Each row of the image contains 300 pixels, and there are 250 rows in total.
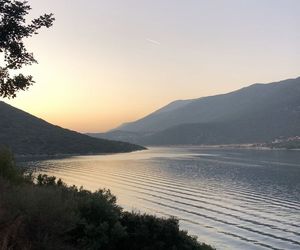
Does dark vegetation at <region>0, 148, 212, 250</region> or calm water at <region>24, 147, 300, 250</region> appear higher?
dark vegetation at <region>0, 148, 212, 250</region>

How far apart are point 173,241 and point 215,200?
48.9m

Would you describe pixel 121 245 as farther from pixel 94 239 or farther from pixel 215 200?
pixel 215 200

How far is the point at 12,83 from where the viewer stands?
75.8 feet

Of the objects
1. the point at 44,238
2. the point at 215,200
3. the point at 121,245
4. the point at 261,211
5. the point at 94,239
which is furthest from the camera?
the point at 215,200

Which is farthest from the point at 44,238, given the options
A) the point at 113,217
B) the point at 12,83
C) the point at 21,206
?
the point at 12,83

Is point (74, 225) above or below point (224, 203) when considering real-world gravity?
above

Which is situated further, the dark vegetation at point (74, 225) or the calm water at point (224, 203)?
the calm water at point (224, 203)

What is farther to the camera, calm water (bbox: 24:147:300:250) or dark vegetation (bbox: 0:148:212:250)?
calm water (bbox: 24:147:300:250)

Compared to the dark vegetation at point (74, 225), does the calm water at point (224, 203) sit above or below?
below

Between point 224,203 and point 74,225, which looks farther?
point 224,203

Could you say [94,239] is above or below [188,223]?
above

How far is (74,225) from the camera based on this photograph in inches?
760

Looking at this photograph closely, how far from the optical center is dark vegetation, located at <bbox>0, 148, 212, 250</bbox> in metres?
16.9

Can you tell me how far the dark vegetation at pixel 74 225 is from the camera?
1689 cm
